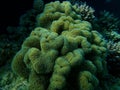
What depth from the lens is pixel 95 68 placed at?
4156 mm

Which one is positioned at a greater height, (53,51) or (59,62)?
(53,51)

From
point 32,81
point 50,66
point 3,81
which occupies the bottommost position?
point 3,81

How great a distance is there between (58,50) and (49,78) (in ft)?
1.84

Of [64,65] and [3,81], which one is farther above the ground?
[64,65]

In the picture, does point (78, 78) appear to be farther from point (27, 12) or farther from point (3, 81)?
point (27, 12)

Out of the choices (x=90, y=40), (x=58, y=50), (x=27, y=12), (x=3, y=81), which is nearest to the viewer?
(x=58, y=50)

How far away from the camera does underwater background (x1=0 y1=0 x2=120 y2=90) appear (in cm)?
377

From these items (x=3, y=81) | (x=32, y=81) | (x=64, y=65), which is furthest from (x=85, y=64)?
(x=3, y=81)

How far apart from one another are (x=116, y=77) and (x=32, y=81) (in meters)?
2.71

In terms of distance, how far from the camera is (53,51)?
378 cm

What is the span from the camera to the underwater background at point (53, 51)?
377 centimetres

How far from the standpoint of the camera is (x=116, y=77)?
554cm

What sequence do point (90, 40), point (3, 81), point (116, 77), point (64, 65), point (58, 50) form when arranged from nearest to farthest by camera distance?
point (64, 65)
point (58, 50)
point (3, 81)
point (90, 40)
point (116, 77)

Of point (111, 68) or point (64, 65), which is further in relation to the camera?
point (111, 68)
